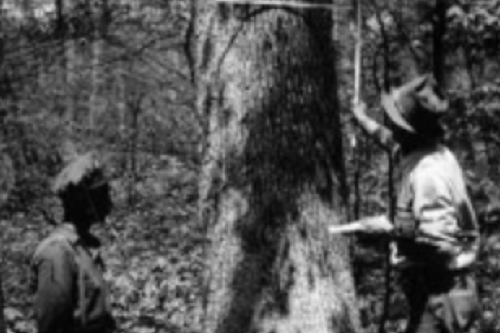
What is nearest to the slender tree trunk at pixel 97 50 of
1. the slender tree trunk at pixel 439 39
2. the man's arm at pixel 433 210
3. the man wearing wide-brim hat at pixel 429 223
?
the slender tree trunk at pixel 439 39

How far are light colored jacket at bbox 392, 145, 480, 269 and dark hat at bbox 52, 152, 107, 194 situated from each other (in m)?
1.64

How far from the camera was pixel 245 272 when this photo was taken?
5395 millimetres

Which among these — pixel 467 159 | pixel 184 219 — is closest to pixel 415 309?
pixel 467 159

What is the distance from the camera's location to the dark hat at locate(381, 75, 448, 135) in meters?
5.02

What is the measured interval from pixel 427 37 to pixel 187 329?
432 cm

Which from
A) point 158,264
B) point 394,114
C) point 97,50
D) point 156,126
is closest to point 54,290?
point 394,114

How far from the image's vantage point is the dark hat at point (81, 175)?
423 centimetres

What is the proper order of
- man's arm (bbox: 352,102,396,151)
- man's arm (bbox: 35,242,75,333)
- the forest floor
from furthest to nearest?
the forest floor < man's arm (bbox: 352,102,396,151) < man's arm (bbox: 35,242,75,333)

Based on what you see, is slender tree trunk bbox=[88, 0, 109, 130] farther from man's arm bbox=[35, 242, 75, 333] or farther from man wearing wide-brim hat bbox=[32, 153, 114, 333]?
man's arm bbox=[35, 242, 75, 333]

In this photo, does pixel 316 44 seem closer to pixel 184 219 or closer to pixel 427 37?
pixel 427 37

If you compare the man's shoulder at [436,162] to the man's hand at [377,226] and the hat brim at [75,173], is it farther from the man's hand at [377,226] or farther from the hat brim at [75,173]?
the hat brim at [75,173]

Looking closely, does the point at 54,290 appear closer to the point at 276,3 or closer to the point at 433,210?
the point at 433,210

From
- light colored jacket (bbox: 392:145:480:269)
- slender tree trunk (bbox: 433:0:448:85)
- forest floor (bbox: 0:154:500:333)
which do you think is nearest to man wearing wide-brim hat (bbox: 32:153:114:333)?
light colored jacket (bbox: 392:145:480:269)

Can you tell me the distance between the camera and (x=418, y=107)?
5.03 m
